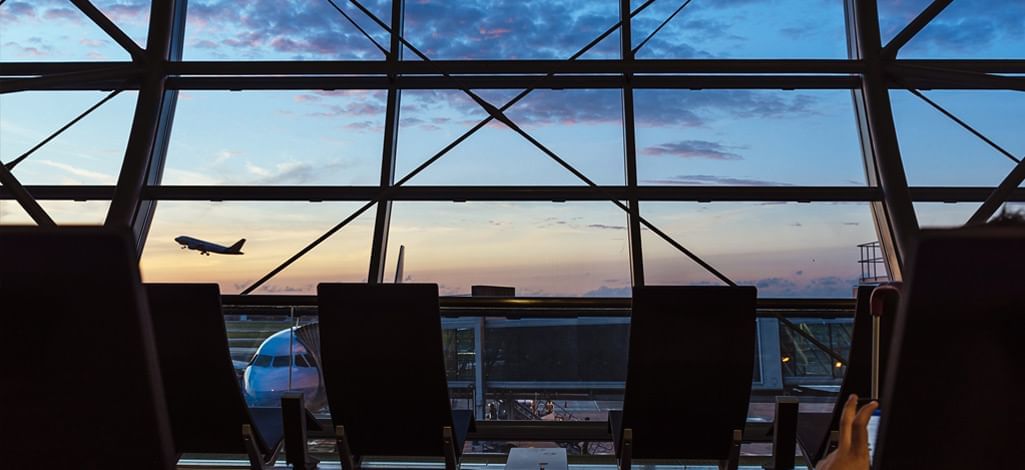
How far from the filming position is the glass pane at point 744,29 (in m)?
5.33

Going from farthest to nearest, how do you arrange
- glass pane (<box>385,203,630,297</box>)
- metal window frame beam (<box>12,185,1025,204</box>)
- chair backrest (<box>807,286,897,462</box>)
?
glass pane (<box>385,203,630,297</box>), metal window frame beam (<box>12,185,1025,204</box>), chair backrest (<box>807,286,897,462</box>)

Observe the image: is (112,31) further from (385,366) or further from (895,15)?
(895,15)

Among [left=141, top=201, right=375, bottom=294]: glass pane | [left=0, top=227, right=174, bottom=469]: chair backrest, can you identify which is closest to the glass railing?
[left=0, top=227, right=174, bottom=469]: chair backrest

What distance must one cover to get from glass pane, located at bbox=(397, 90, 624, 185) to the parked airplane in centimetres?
283

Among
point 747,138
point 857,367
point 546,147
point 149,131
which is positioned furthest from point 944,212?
point 149,131

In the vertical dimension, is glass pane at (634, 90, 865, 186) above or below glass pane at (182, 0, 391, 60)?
below

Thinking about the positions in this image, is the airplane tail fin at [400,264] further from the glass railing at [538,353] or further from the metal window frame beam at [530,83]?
the glass railing at [538,353]

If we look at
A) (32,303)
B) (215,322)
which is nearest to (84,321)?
(32,303)

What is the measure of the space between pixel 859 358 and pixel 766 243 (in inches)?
139

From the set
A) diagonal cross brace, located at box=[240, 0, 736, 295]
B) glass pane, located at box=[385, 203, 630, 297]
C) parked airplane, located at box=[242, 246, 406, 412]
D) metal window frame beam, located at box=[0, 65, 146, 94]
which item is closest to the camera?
parked airplane, located at box=[242, 246, 406, 412]

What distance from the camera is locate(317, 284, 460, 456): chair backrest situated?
6.55 ft

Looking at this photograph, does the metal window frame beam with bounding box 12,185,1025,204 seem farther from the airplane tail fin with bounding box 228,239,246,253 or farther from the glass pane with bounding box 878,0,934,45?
the glass pane with bounding box 878,0,934,45

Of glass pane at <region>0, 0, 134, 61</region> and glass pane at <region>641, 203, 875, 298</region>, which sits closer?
glass pane at <region>641, 203, 875, 298</region>

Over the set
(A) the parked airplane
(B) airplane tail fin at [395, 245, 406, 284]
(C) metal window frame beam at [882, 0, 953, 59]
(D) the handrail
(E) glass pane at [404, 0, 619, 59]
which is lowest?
(A) the parked airplane
